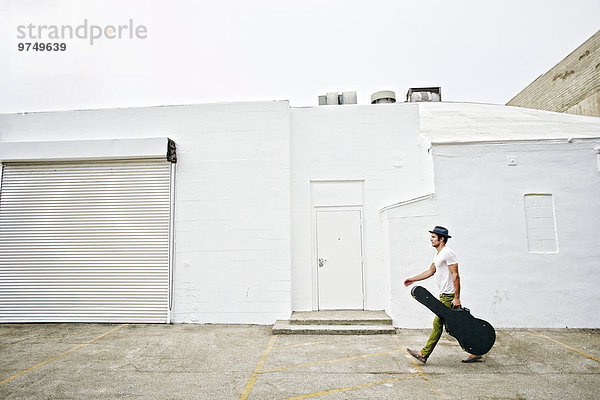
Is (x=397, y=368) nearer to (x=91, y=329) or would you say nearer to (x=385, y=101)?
(x=91, y=329)

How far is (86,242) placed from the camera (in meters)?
8.80

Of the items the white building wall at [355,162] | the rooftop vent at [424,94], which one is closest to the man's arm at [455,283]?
the white building wall at [355,162]

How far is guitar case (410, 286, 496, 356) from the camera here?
521cm

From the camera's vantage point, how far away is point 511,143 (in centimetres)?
771

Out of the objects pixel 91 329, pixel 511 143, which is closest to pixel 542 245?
pixel 511 143

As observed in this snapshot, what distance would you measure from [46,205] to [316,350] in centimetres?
733

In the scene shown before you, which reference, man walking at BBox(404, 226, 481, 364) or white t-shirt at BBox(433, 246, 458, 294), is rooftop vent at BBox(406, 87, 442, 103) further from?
white t-shirt at BBox(433, 246, 458, 294)

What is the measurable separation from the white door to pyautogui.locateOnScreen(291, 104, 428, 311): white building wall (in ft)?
0.61

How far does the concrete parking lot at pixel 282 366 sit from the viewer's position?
4.60 metres

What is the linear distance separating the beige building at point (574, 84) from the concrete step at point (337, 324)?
1148 centimetres

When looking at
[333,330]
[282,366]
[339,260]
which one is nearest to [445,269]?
[282,366]

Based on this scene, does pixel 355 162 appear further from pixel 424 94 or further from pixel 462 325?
pixel 424 94

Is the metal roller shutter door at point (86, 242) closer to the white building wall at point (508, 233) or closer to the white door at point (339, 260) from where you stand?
the white door at point (339, 260)

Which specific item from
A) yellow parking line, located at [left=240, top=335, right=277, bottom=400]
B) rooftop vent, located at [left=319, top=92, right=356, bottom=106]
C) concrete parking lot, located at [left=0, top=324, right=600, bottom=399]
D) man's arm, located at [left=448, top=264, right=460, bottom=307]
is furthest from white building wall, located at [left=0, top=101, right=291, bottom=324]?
man's arm, located at [left=448, top=264, right=460, bottom=307]
